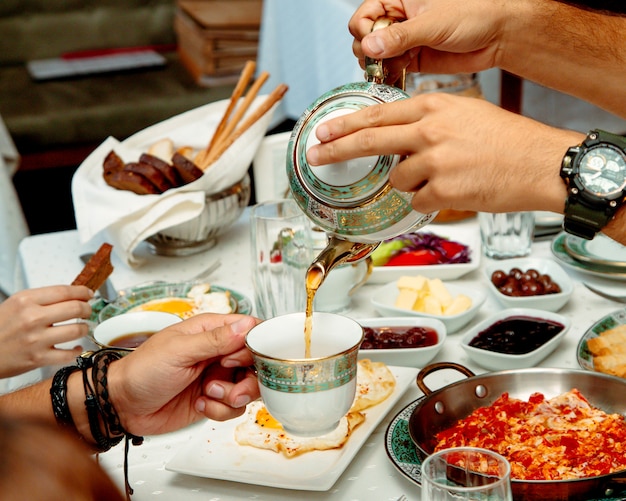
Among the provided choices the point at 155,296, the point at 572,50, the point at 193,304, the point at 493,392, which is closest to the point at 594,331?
the point at 493,392

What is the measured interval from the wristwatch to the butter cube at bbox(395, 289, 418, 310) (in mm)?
565

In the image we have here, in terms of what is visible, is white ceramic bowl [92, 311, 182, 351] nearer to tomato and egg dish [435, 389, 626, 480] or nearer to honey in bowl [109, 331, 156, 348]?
honey in bowl [109, 331, 156, 348]

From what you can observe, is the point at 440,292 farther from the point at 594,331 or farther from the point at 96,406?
the point at 96,406

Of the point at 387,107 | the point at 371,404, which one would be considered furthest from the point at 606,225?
the point at 371,404

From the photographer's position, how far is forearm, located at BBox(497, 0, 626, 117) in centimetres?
154

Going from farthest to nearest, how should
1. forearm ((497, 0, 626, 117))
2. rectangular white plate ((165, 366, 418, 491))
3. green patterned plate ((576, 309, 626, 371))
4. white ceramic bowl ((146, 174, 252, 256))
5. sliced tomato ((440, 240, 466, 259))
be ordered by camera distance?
white ceramic bowl ((146, 174, 252, 256)) < sliced tomato ((440, 240, 466, 259)) < forearm ((497, 0, 626, 117)) < green patterned plate ((576, 309, 626, 371)) < rectangular white plate ((165, 366, 418, 491))

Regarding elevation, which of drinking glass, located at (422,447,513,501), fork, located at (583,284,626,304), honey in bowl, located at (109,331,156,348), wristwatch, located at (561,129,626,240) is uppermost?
wristwatch, located at (561,129,626,240)

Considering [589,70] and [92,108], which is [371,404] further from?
[92,108]

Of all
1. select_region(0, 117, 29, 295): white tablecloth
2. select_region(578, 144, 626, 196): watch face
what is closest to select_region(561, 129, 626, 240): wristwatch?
select_region(578, 144, 626, 196): watch face

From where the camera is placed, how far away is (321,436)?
1152 millimetres

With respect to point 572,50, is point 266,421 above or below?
below

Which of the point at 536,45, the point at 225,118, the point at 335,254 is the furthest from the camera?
the point at 225,118

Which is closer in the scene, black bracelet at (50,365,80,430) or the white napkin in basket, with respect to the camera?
black bracelet at (50,365,80,430)

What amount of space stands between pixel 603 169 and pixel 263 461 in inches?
22.5
